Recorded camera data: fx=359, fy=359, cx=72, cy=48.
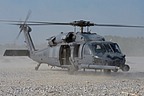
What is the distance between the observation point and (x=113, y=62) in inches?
656

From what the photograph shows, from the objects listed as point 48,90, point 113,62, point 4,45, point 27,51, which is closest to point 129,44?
point 4,45

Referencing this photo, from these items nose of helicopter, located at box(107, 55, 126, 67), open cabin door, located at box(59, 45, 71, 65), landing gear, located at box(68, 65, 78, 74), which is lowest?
landing gear, located at box(68, 65, 78, 74)

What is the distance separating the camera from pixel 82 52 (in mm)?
18188

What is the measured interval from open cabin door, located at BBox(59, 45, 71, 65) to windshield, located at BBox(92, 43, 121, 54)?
238 cm

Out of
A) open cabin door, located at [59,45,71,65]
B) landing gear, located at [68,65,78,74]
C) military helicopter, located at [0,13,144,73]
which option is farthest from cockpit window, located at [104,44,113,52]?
open cabin door, located at [59,45,71,65]

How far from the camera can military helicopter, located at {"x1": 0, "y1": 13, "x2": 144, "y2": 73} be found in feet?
55.1

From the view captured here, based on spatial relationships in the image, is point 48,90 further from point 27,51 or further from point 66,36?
point 27,51

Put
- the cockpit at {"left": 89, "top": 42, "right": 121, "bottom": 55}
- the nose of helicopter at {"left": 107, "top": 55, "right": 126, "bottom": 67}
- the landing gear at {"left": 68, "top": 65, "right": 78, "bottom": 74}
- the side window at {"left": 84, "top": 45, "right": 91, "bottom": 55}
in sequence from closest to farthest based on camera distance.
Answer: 1. the nose of helicopter at {"left": 107, "top": 55, "right": 126, "bottom": 67}
2. the cockpit at {"left": 89, "top": 42, "right": 121, "bottom": 55}
3. the side window at {"left": 84, "top": 45, "right": 91, "bottom": 55}
4. the landing gear at {"left": 68, "top": 65, "right": 78, "bottom": 74}

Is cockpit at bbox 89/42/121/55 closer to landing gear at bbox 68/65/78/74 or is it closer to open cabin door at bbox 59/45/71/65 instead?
landing gear at bbox 68/65/78/74

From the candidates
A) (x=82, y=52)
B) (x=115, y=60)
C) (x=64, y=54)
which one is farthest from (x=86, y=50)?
(x=64, y=54)

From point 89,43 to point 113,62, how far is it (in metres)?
1.88

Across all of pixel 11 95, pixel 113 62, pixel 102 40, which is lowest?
pixel 11 95

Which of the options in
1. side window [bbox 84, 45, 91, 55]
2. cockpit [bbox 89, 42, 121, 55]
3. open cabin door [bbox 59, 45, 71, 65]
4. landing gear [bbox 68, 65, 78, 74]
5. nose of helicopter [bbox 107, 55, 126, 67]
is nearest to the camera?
nose of helicopter [bbox 107, 55, 126, 67]

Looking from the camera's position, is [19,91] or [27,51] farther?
[27,51]
